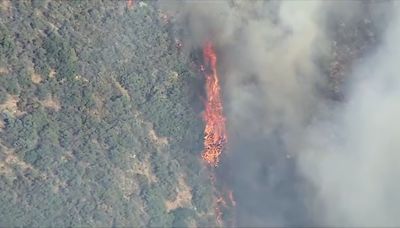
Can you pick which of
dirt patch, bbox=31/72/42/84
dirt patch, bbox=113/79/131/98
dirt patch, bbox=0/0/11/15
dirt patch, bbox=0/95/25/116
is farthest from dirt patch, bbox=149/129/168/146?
dirt patch, bbox=0/0/11/15

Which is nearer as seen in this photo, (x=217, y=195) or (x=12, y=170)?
(x=12, y=170)

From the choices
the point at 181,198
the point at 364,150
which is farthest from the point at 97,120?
the point at 364,150

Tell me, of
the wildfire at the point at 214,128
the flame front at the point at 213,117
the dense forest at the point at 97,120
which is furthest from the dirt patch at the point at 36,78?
the flame front at the point at 213,117

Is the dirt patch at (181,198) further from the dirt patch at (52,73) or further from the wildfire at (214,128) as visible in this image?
the dirt patch at (52,73)

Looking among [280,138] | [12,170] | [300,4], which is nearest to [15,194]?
[12,170]

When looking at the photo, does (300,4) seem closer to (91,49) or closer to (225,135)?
(225,135)

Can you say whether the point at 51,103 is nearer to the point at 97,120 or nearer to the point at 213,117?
the point at 97,120
